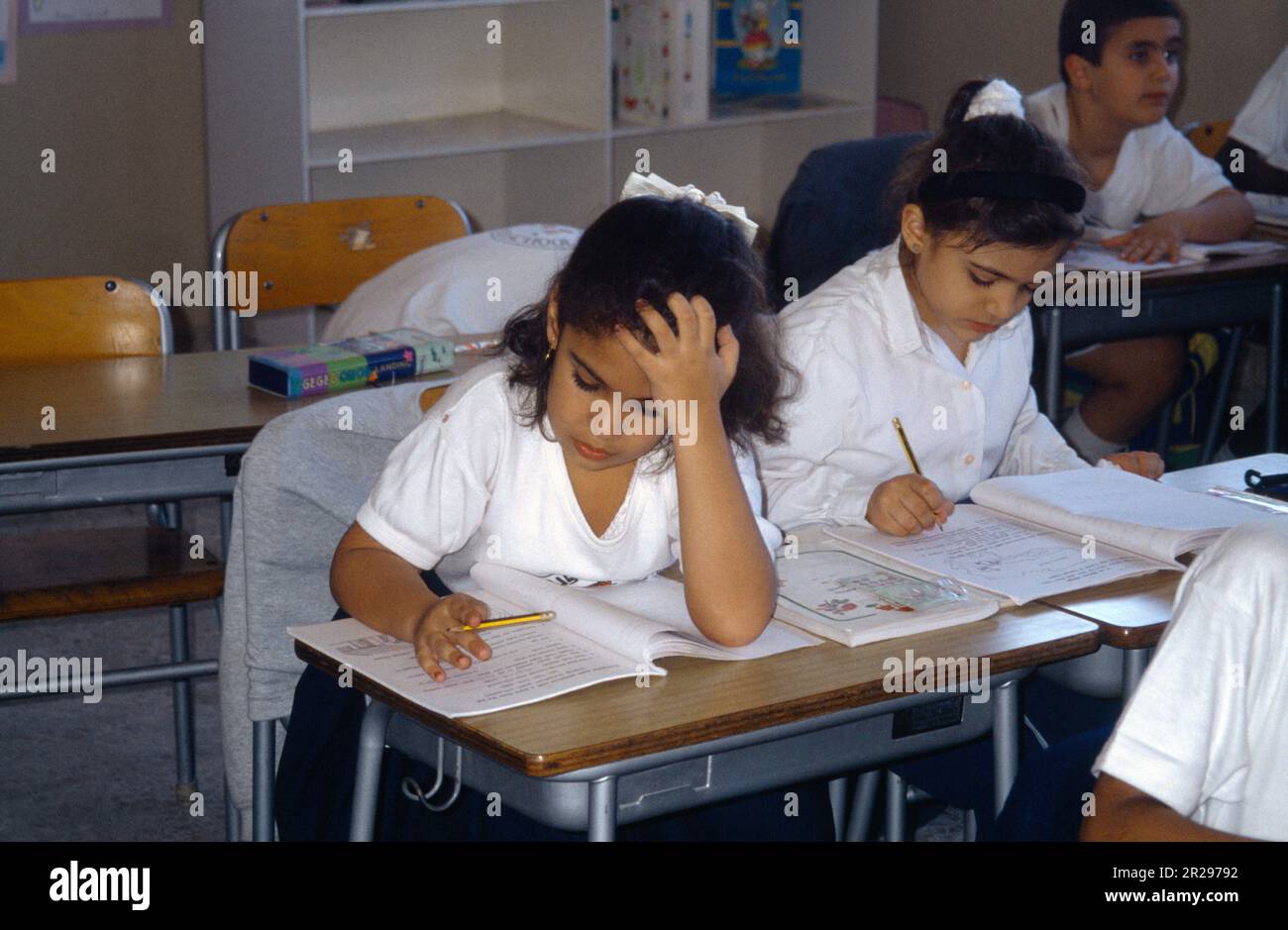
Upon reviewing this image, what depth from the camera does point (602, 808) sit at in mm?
1274

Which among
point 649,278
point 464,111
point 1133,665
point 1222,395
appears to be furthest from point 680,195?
point 464,111

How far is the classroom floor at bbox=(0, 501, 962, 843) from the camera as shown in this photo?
245 centimetres

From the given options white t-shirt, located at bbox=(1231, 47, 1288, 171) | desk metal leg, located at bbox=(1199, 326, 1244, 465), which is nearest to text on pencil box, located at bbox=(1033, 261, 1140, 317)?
desk metal leg, located at bbox=(1199, 326, 1244, 465)

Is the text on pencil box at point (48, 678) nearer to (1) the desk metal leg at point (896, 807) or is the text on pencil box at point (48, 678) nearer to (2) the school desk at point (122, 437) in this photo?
(2) the school desk at point (122, 437)

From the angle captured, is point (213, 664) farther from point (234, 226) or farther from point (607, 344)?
point (607, 344)

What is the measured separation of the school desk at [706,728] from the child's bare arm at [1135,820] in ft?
0.94

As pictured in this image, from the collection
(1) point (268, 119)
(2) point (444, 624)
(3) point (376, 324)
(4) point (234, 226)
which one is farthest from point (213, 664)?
(1) point (268, 119)

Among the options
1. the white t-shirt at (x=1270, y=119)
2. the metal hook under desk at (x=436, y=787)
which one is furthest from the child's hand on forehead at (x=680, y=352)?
the white t-shirt at (x=1270, y=119)

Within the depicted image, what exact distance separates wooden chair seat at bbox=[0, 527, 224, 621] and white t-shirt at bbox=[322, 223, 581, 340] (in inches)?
19.3

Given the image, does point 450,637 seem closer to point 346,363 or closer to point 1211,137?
point 346,363

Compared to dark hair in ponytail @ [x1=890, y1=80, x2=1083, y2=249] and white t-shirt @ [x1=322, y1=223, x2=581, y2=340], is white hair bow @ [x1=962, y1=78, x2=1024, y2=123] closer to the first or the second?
dark hair in ponytail @ [x1=890, y1=80, x2=1083, y2=249]

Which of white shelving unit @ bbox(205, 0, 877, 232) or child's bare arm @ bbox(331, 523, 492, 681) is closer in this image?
child's bare arm @ bbox(331, 523, 492, 681)

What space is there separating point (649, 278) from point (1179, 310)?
76.1 inches
